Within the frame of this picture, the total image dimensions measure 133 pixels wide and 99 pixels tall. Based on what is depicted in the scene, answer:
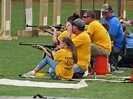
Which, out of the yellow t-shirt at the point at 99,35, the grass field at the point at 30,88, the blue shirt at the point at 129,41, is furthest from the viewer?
the blue shirt at the point at 129,41

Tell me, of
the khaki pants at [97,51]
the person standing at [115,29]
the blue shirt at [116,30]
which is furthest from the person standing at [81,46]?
the blue shirt at [116,30]

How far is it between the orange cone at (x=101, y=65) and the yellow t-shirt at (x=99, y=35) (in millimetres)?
229

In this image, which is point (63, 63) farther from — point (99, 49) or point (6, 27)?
point (6, 27)

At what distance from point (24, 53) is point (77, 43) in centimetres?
456

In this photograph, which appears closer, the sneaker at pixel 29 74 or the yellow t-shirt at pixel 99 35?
the sneaker at pixel 29 74

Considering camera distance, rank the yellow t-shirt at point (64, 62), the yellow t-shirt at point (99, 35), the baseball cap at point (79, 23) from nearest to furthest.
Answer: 1. the yellow t-shirt at point (64, 62)
2. the baseball cap at point (79, 23)
3. the yellow t-shirt at point (99, 35)

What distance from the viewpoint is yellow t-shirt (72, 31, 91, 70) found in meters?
11.6

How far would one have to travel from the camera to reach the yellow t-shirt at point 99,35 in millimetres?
12484

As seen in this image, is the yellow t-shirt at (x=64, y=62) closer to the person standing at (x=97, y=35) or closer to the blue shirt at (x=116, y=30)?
the person standing at (x=97, y=35)

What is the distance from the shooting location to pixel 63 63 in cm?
1108

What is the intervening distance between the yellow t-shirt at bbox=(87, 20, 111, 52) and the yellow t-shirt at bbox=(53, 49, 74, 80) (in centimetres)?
153

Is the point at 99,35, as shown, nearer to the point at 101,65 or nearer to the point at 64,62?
the point at 101,65

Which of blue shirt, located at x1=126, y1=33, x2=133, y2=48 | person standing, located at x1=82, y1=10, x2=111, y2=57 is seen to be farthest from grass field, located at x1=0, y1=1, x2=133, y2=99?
person standing, located at x1=82, y1=10, x2=111, y2=57

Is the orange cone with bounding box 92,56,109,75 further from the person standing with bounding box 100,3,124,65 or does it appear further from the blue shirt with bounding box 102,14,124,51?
the blue shirt with bounding box 102,14,124,51
